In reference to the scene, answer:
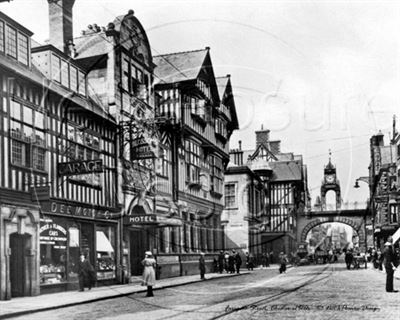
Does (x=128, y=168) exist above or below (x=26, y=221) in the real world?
above

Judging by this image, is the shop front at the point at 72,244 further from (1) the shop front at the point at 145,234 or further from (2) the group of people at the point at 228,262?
(2) the group of people at the point at 228,262

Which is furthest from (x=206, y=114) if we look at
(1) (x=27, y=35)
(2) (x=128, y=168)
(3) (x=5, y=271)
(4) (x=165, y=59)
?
(3) (x=5, y=271)

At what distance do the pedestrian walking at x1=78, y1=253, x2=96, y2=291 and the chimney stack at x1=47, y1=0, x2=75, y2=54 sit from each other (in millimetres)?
8903

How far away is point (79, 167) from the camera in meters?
20.0

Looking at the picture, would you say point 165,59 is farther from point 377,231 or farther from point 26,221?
point 377,231

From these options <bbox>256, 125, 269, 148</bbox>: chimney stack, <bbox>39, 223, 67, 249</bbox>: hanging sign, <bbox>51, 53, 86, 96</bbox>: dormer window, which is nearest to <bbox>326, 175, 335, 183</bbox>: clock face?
<bbox>256, 125, 269, 148</bbox>: chimney stack

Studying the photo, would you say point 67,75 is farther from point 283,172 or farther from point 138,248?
point 283,172

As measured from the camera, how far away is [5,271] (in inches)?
Result: 703

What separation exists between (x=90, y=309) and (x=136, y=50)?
15.8 m

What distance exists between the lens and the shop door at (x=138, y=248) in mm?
28250

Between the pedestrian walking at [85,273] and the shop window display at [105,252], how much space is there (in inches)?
77.1

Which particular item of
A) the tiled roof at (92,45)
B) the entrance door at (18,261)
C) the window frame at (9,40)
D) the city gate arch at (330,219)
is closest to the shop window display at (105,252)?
the entrance door at (18,261)

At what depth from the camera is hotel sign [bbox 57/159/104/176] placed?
63.4 ft

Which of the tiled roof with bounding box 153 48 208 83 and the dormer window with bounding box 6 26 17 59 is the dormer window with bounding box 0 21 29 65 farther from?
the tiled roof with bounding box 153 48 208 83
